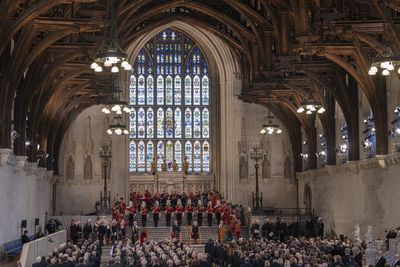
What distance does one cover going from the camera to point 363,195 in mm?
41031

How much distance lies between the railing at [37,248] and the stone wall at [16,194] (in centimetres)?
194

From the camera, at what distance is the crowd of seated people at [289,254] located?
83.7 ft

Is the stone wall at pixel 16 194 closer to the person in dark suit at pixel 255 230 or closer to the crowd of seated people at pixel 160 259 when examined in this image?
the crowd of seated people at pixel 160 259

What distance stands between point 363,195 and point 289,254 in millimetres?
14707

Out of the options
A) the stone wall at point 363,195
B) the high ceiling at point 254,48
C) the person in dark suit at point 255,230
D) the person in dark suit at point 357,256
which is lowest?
the person in dark suit at point 357,256

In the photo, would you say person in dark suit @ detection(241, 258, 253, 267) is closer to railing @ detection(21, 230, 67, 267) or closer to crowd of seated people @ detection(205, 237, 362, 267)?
crowd of seated people @ detection(205, 237, 362, 267)

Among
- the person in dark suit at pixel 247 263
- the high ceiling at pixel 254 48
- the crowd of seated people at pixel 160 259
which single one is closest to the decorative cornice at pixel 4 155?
the high ceiling at pixel 254 48

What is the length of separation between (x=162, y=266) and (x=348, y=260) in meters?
6.55

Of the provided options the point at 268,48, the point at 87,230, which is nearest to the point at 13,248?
the point at 87,230

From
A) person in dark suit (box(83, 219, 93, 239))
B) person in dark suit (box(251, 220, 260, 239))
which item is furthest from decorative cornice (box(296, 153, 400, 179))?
person in dark suit (box(83, 219, 93, 239))

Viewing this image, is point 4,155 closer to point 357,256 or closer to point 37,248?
point 37,248

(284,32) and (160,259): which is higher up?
(284,32)

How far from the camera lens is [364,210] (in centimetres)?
4088

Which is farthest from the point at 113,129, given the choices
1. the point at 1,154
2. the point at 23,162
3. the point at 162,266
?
the point at 162,266
